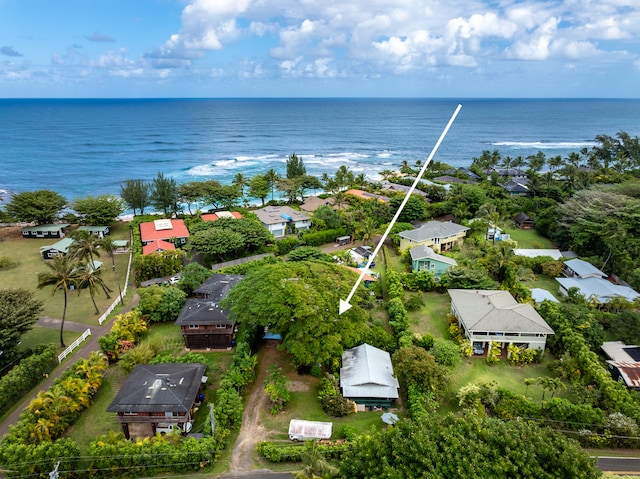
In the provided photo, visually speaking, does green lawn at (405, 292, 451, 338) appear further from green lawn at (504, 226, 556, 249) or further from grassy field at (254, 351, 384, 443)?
green lawn at (504, 226, 556, 249)

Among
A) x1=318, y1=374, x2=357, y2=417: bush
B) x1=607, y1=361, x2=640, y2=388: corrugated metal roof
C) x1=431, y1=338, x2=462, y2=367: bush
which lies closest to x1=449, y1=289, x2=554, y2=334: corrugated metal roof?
x1=431, y1=338, x2=462, y2=367: bush

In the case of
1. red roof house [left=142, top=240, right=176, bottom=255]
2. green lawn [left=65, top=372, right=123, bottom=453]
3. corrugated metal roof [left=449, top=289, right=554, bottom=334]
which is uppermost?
corrugated metal roof [left=449, top=289, right=554, bottom=334]

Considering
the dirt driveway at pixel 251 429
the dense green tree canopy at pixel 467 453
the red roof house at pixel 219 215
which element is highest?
the dense green tree canopy at pixel 467 453

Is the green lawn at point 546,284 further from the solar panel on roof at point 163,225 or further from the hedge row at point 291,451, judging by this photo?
the solar panel on roof at point 163,225

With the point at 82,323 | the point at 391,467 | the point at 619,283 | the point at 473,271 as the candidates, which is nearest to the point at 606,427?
the point at 391,467

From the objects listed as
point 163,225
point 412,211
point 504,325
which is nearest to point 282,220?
point 163,225

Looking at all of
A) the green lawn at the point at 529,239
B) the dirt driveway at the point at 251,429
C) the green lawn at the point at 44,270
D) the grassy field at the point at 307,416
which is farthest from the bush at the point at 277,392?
the green lawn at the point at 529,239
